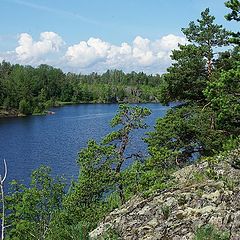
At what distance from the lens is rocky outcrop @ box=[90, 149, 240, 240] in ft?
25.7

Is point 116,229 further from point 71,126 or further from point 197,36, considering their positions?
point 71,126

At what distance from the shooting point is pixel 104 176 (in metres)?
16.6

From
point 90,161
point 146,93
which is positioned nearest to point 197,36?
point 90,161

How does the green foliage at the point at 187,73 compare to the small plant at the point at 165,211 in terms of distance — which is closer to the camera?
the small plant at the point at 165,211

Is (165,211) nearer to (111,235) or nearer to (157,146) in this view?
(111,235)

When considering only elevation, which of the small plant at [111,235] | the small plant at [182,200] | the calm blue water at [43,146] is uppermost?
the small plant at [182,200]

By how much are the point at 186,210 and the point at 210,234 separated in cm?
139

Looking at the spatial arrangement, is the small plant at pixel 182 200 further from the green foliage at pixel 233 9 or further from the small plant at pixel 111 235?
the green foliage at pixel 233 9

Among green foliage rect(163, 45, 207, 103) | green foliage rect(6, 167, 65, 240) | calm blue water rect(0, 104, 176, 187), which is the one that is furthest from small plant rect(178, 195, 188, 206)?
calm blue water rect(0, 104, 176, 187)

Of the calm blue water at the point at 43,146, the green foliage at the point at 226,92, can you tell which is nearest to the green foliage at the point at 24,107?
the calm blue water at the point at 43,146

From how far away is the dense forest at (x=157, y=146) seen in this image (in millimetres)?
13266

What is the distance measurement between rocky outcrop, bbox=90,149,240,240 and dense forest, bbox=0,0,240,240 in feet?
3.83

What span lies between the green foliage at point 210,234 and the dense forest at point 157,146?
3.33m

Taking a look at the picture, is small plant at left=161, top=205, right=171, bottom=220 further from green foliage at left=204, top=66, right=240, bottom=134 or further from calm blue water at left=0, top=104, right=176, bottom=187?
calm blue water at left=0, top=104, right=176, bottom=187
